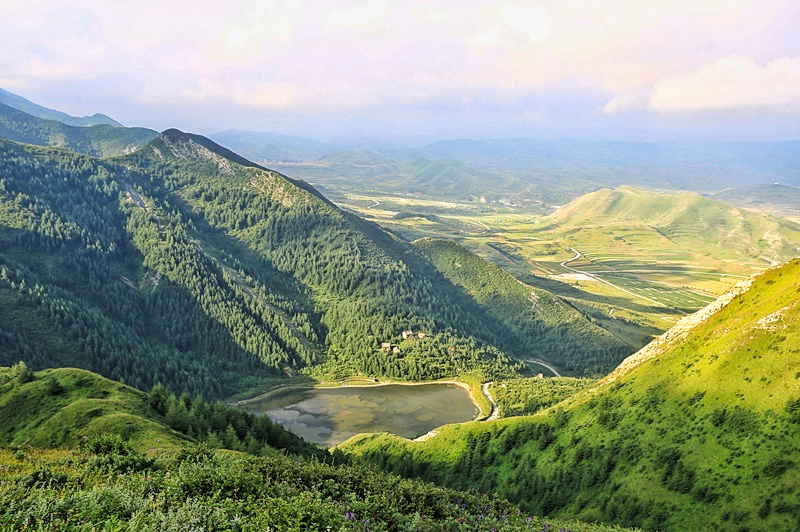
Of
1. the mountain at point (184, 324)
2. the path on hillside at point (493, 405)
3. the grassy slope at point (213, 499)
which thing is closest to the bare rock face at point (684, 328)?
the path on hillside at point (493, 405)

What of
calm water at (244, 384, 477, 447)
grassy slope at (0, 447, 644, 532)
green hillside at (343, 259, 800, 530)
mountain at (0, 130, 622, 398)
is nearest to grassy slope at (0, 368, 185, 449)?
grassy slope at (0, 447, 644, 532)

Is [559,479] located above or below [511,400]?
above

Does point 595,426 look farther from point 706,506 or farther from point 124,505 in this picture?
point 124,505

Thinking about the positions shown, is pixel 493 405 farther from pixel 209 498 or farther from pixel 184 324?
pixel 184 324

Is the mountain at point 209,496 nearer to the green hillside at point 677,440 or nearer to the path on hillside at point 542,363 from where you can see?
the green hillside at point 677,440

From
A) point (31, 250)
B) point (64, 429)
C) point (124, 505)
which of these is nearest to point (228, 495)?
point (124, 505)

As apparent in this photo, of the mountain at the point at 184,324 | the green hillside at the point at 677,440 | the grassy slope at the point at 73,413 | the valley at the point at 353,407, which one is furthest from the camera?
the mountain at the point at 184,324

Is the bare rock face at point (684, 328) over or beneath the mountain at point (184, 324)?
over

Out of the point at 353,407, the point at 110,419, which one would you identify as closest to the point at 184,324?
Result: the point at 353,407
